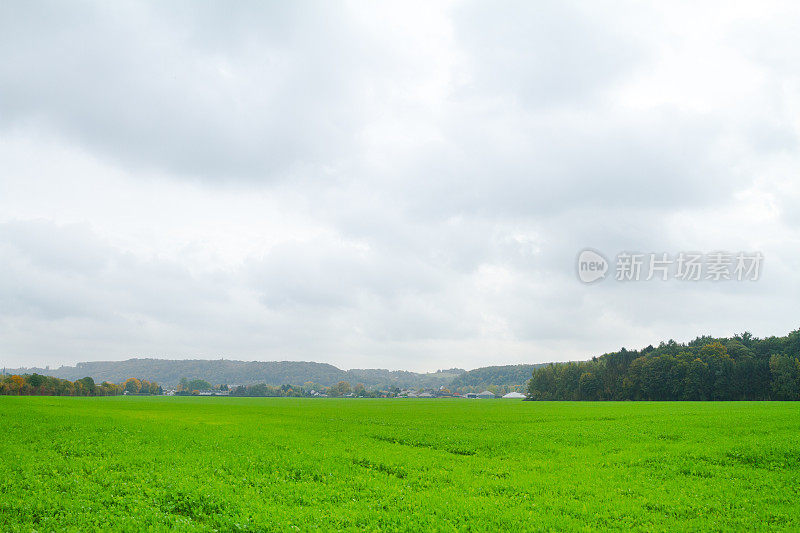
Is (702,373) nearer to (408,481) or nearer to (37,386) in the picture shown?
(408,481)

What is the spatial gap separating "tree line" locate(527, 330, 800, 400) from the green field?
9462cm

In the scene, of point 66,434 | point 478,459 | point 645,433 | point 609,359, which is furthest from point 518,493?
point 609,359

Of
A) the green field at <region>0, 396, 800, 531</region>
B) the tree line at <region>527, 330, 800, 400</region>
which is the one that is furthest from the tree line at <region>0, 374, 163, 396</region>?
the tree line at <region>527, 330, 800, 400</region>

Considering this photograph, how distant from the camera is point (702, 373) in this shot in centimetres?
12175

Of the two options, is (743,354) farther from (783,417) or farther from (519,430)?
(519,430)

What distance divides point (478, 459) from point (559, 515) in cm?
1174

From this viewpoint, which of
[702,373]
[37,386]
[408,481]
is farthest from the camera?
[37,386]

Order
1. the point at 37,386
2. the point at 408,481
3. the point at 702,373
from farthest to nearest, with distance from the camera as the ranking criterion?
the point at 37,386 < the point at 702,373 < the point at 408,481

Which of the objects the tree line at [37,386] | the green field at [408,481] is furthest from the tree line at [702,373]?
the tree line at [37,386]

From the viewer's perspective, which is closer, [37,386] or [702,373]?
[702,373]

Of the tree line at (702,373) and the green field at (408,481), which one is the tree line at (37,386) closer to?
the green field at (408,481)

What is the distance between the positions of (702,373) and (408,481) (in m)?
125

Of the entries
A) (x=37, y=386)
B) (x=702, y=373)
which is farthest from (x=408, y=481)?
(x=37, y=386)

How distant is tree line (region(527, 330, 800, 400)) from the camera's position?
11381cm
